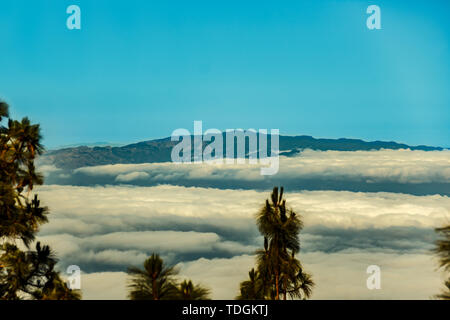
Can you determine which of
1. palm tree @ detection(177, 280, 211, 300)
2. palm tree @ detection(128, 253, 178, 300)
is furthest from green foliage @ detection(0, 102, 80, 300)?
palm tree @ detection(177, 280, 211, 300)

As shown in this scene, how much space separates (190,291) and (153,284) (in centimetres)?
78

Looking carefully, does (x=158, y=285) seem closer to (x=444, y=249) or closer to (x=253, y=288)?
(x=253, y=288)

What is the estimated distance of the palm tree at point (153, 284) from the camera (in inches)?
385

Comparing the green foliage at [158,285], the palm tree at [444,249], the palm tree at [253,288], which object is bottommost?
the palm tree at [253,288]

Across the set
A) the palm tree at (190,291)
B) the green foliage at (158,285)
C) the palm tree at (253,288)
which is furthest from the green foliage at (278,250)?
the green foliage at (158,285)

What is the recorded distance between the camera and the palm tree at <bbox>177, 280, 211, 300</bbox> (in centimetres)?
955

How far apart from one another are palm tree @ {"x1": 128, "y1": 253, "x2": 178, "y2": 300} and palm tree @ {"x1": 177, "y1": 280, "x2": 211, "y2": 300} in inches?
9.4

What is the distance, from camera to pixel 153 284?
→ 9805 mm

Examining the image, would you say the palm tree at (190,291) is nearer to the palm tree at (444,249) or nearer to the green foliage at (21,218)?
the palm tree at (444,249)

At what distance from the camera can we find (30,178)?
1608cm

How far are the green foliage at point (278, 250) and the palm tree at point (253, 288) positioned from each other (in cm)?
3

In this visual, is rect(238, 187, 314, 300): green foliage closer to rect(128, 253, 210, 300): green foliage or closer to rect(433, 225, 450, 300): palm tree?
rect(128, 253, 210, 300): green foliage
